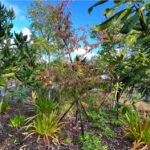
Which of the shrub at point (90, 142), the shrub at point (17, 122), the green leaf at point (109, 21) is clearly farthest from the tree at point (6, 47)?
the green leaf at point (109, 21)

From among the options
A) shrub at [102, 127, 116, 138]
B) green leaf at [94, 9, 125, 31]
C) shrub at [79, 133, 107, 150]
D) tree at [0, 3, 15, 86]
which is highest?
tree at [0, 3, 15, 86]

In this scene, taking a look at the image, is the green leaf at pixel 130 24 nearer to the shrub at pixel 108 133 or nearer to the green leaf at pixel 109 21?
the green leaf at pixel 109 21

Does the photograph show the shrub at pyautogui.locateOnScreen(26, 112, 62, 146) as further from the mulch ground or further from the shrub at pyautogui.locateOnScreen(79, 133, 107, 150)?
the shrub at pyautogui.locateOnScreen(79, 133, 107, 150)

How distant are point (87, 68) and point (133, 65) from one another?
1.89 meters

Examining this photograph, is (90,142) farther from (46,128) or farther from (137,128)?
(137,128)

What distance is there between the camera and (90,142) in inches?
254

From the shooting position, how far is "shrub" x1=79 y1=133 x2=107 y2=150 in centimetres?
627

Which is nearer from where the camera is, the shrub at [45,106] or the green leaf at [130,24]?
the green leaf at [130,24]

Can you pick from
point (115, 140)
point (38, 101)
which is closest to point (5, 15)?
point (38, 101)

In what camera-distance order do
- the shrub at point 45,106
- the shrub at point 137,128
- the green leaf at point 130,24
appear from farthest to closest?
the shrub at point 45,106, the shrub at point 137,128, the green leaf at point 130,24

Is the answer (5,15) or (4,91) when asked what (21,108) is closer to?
(4,91)

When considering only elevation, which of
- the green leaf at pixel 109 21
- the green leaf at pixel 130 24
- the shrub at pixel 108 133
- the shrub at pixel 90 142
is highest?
the green leaf at pixel 109 21

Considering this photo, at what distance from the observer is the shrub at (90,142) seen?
6.27 meters

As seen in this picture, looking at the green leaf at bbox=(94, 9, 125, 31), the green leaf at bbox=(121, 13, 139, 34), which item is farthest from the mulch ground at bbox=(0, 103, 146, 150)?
the green leaf at bbox=(121, 13, 139, 34)
